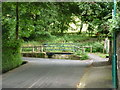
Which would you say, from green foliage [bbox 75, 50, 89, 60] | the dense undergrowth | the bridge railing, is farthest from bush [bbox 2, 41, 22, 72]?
the dense undergrowth

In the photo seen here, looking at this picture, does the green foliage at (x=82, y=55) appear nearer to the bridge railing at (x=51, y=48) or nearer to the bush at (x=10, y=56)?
the bridge railing at (x=51, y=48)

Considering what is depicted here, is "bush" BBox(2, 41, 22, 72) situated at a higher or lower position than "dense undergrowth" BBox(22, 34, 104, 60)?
lower

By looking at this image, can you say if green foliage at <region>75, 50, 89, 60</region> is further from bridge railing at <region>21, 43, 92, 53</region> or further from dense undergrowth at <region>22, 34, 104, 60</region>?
dense undergrowth at <region>22, 34, 104, 60</region>

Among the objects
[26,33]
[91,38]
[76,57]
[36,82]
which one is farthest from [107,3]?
[91,38]

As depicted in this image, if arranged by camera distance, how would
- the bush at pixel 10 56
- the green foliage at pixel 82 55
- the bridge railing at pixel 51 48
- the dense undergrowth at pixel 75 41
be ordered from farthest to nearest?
the dense undergrowth at pixel 75 41 → the bridge railing at pixel 51 48 → the green foliage at pixel 82 55 → the bush at pixel 10 56

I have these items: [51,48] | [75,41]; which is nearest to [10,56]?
[51,48]

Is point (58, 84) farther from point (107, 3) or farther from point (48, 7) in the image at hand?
point (48, 7)

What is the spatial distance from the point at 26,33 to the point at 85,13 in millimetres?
5645

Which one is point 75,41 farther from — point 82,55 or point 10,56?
point 10,56

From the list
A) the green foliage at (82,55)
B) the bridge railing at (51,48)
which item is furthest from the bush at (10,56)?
the bridge railing at (51,48)

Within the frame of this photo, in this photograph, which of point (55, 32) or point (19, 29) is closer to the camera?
point (19, 29)

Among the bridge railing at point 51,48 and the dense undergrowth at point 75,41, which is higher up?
the dense undergrowth at point 75,41

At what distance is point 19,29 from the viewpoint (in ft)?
56.6

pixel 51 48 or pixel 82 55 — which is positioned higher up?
pixel 51 48
